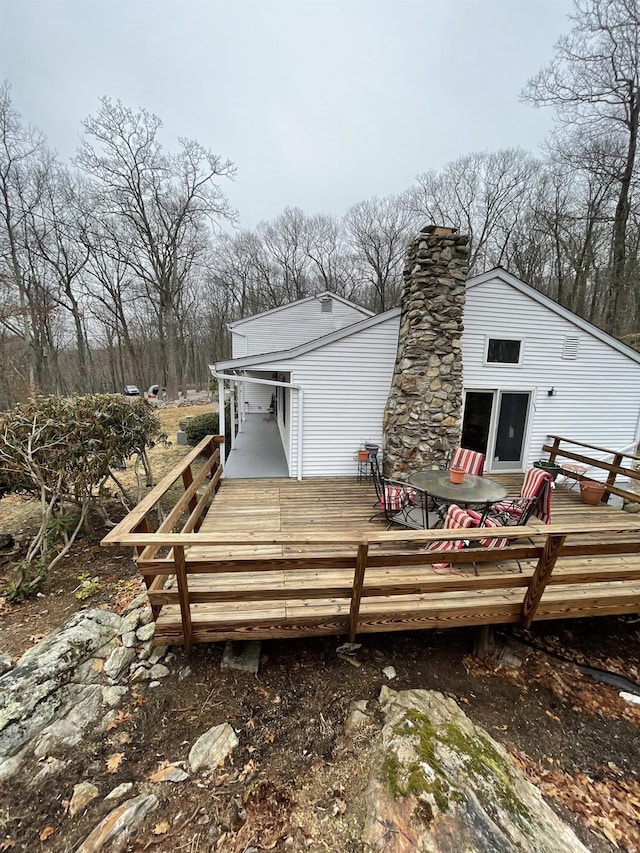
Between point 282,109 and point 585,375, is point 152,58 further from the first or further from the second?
point 585,375

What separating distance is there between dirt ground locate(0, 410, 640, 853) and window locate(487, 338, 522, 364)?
4931mm

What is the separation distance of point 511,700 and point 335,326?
515 inches

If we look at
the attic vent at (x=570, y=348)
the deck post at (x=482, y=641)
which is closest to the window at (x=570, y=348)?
the attic vent at (x=570, y=348)

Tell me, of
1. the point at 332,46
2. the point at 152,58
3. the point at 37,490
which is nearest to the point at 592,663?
the point at 37,490

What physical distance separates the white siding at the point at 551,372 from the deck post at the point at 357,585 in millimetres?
5706

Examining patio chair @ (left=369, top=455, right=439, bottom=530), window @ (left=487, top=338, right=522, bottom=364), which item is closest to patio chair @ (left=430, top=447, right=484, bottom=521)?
patio chair @ (left=369, top=455, right=439, bottom=530)

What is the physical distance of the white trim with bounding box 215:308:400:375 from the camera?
6547mm

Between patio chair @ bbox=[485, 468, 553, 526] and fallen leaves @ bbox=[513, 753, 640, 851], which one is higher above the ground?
patio chair @ bbox=[485, 468, 553, 526]

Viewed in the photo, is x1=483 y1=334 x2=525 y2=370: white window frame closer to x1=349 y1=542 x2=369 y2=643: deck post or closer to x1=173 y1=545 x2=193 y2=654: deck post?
x1=349 y1=542 x2=369 y2=643: deck post

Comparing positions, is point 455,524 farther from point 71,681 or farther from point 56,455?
point 56,455

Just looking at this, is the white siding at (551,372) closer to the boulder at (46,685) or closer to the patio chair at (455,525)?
the patio chair at (455,525)

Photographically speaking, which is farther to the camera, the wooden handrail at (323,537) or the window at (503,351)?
the window at (503,351)

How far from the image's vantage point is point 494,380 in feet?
24.2

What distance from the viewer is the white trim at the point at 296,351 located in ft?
21.5
